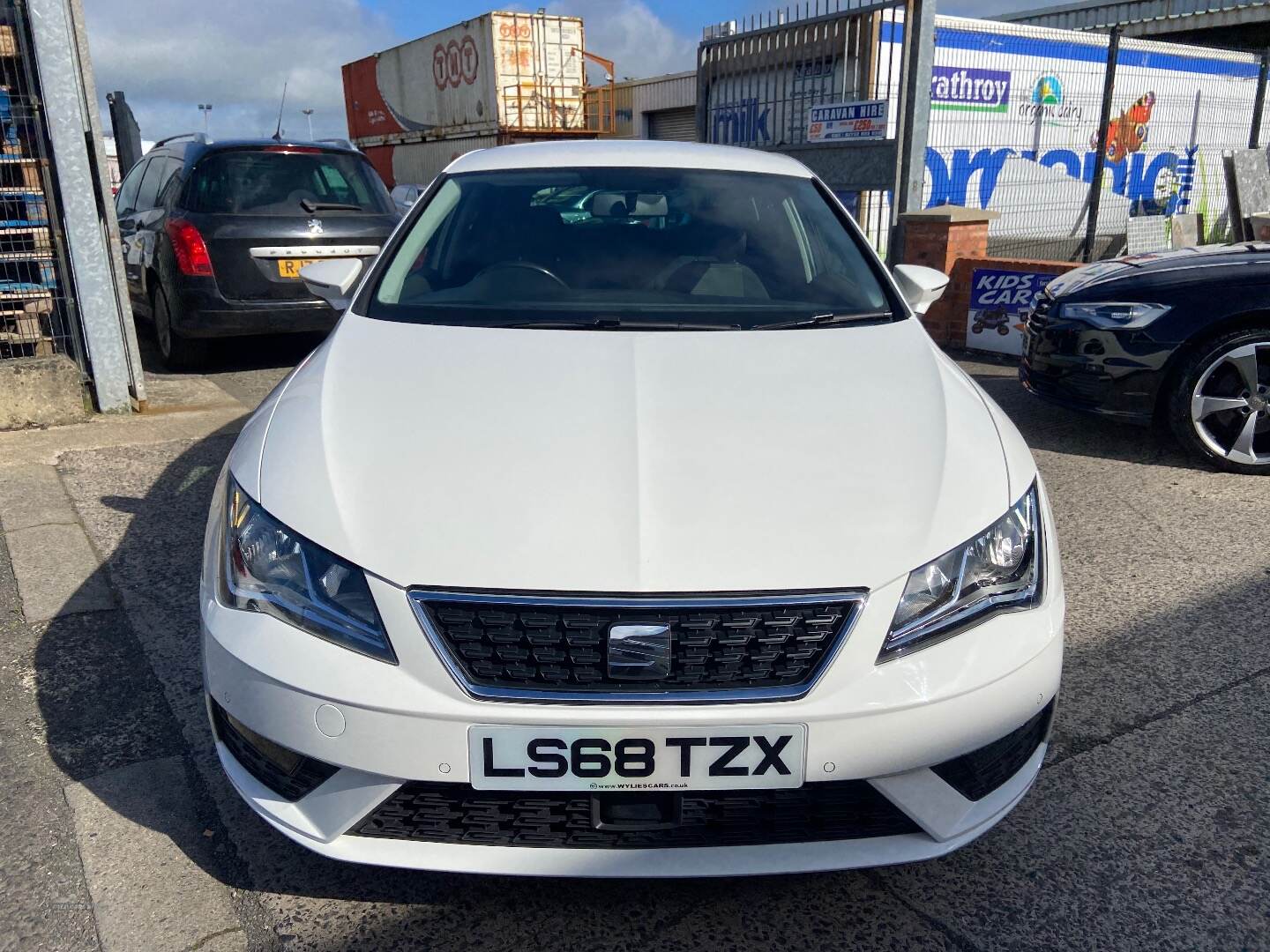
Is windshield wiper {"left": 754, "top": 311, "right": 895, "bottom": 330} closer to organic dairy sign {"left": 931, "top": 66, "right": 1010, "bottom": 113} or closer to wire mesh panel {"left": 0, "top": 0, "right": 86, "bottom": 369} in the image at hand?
wire mesh panel {"left": 0, "top": 0, "right": 86, "bottom": 369}

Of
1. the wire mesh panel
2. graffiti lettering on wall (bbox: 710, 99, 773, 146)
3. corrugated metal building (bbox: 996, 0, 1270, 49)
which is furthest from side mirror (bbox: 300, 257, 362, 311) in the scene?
corrugated metal building (bbox: 996, 0, 1270, 49)

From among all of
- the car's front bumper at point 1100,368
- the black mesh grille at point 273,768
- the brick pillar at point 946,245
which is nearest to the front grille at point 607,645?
the black mesh grille at point 273,768

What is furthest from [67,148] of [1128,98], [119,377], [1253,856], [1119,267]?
[1128,98]

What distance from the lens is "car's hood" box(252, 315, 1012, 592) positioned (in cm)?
182

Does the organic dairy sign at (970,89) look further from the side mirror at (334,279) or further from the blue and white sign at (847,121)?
the side mirror at (334,279)

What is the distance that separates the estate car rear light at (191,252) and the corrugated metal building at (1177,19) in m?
24.3

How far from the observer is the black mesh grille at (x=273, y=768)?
6.08ft

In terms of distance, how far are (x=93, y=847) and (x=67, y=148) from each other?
481 centimetres

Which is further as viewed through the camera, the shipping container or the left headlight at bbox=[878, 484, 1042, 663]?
the shipping container

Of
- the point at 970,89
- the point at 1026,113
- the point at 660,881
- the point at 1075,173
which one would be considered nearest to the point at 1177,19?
the point at 1075,173

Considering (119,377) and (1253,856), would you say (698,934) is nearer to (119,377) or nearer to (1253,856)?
(1253,856)

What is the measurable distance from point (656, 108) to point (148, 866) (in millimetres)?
27269

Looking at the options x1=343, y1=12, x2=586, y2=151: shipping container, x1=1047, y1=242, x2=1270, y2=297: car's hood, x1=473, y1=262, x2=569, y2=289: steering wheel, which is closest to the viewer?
x1=473, y1=262, x2=569, y2=289: steering wheel

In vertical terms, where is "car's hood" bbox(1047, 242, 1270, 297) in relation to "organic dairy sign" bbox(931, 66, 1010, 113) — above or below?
below
